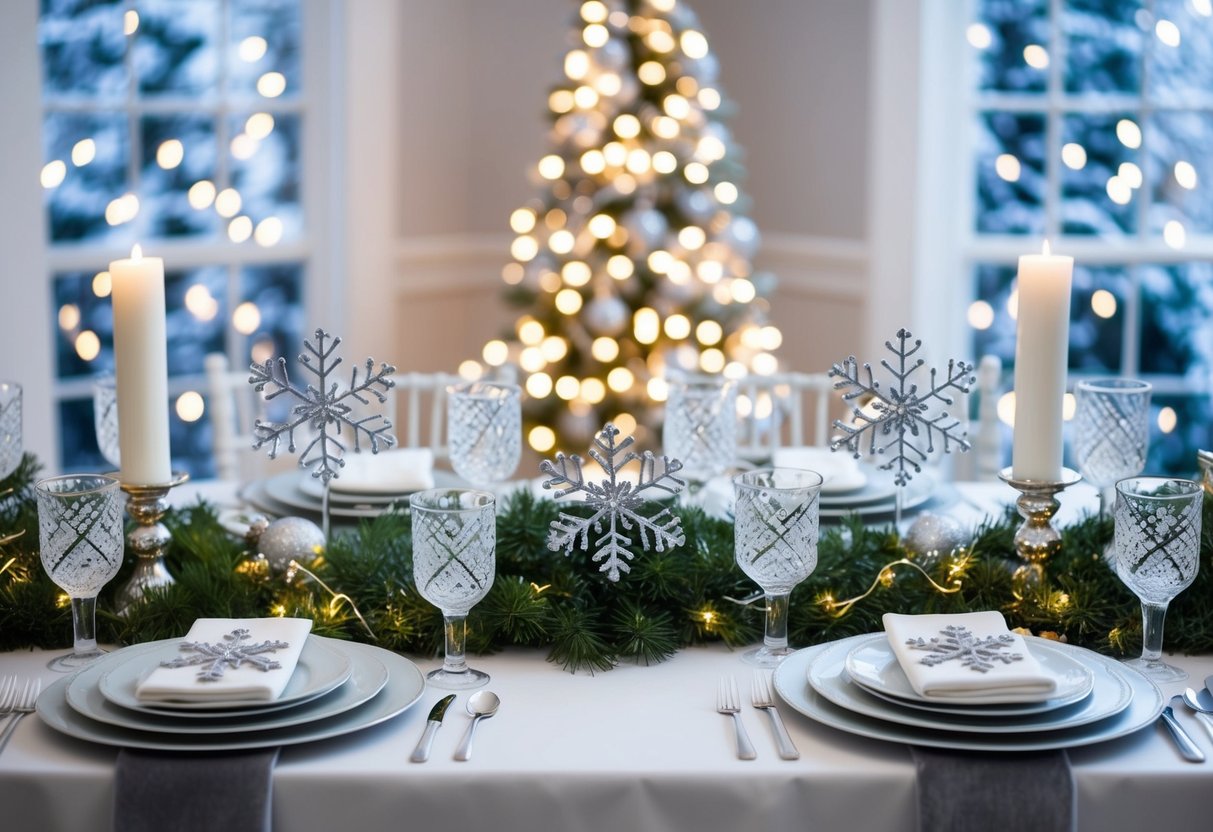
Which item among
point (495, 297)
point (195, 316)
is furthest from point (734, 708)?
point (495, 297)

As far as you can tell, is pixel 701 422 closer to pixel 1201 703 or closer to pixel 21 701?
pixel 1201 703

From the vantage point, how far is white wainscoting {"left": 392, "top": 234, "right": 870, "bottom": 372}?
13.6 ft

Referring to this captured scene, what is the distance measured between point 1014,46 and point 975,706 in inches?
120

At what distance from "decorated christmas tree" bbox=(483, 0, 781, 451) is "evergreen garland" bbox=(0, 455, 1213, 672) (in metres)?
2.03

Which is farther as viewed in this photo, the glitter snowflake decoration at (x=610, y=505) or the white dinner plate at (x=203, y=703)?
the glitter snowflake decoration at (x=610, y=505)

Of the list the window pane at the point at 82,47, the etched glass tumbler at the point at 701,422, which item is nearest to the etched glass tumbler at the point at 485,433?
the etched glass tumbler at the point at 701,422

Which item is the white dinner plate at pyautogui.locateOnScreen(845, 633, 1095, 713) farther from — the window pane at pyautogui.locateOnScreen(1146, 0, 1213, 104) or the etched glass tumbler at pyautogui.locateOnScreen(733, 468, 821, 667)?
the window pane at pyautogui.locateOnScreen(1146, 0, 1213, 104)

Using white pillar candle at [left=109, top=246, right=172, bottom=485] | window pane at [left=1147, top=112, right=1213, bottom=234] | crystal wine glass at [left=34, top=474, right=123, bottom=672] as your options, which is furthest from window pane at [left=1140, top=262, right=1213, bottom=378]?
crystal wine glass at [left=34, top=474, right=123, bottom=672]

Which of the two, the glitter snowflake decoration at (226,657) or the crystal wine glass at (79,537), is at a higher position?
the crystal wine glass at (79,537)

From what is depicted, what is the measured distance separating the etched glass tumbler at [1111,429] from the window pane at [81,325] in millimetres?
2603

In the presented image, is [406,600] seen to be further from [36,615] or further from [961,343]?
[961,343]

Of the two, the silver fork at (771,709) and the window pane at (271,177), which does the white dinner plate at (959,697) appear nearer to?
the silver fork at (771,709)

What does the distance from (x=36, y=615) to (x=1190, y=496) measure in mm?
1209

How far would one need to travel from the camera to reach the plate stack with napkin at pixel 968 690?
1246 mm
